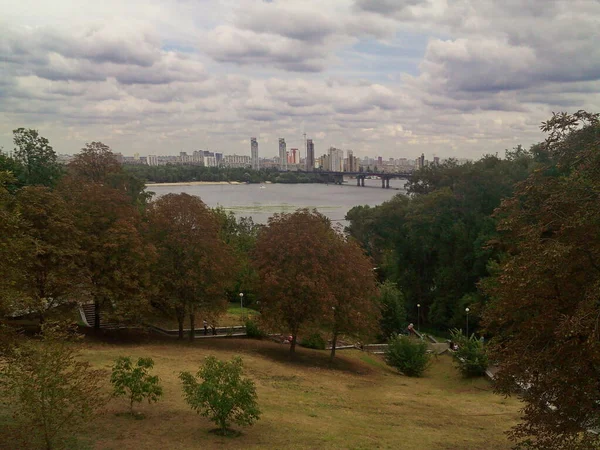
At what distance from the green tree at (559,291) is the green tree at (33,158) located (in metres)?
31.7

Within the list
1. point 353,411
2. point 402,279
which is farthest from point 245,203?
point 353,411

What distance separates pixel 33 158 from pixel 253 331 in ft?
63.8

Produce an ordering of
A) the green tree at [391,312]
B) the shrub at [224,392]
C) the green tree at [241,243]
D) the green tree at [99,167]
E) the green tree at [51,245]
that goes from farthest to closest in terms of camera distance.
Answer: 1. the green tree at [99,167]
2. the green tree at [241,243]
3. the green tree at [391,312]
4. the green tree at [51,245]
5. the shrub at [224,392]

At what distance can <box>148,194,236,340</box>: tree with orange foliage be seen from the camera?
22484 millimetres

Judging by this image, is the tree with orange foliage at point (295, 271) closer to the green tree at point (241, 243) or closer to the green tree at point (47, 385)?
the green tree at point (241, 243)

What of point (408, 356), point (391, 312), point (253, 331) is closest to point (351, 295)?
point (408, 356)

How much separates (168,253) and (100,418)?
1228 centimetres

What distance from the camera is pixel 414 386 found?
20.8m

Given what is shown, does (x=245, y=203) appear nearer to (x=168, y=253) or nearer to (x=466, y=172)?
(x=466, y=172)

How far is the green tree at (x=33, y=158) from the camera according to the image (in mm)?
33562

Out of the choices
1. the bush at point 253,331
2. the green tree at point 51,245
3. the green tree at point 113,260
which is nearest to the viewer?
the green tree at point 51,245

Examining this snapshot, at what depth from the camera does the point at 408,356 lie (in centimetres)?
2347

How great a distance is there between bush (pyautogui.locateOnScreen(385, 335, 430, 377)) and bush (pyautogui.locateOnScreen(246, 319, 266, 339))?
681cm

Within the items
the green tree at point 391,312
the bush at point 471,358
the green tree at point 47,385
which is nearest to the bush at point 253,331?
the green tree at point 391,312
